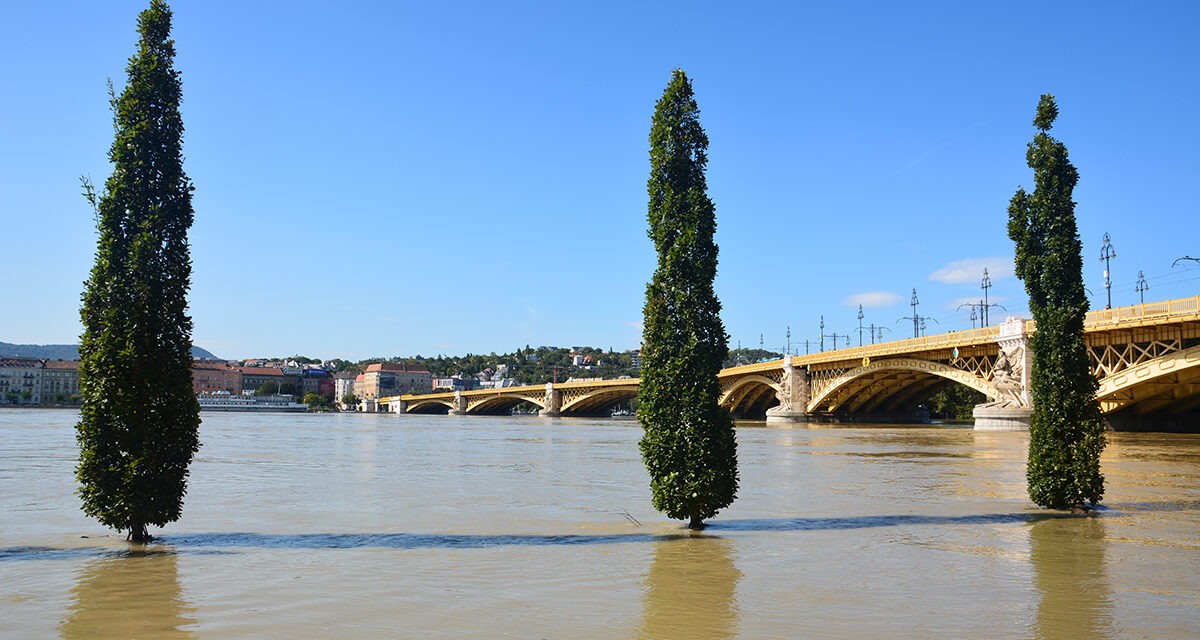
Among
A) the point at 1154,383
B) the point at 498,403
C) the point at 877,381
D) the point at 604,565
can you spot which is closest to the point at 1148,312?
the point at 1154,383

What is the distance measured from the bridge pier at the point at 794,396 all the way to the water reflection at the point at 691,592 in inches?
3079

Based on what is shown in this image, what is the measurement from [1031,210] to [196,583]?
54.5 ft

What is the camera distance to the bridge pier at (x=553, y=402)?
140413 mm

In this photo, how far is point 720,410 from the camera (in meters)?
15.0

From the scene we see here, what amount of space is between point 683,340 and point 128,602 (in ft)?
30.2

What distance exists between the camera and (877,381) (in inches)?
3255

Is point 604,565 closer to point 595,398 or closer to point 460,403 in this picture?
point 595,398

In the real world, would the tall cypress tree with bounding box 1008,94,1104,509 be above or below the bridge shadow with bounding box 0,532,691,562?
above

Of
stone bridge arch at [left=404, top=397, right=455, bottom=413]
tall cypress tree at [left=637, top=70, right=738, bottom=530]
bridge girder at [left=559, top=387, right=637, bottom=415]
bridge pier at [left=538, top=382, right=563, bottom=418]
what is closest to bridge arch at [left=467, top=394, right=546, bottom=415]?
bridge pier at [left=538, top=382, right=563, bottom=418]

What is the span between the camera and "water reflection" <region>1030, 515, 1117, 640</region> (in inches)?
328

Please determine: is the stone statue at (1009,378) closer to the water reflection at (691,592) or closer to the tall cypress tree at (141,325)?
the water reflection at (691,592)

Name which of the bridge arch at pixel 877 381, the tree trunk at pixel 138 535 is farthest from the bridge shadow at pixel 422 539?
the bridge arch at pixel 877 381

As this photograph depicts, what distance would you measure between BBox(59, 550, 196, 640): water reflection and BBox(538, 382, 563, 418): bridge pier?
12819 centimetres

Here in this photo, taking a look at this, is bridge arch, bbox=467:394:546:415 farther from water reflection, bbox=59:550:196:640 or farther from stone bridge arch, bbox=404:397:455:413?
water reflection, bbox=59:550:196:640
